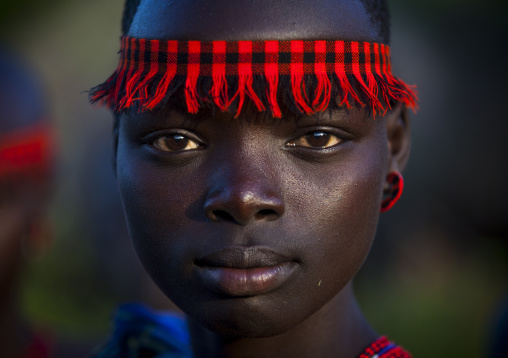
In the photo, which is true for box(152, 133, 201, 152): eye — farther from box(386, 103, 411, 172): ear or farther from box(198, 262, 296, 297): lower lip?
box(386, 103, 411, 172): ear

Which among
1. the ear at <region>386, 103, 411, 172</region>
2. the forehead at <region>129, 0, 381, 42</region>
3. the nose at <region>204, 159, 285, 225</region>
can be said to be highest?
the forehead at <region>129, 0, 381, 42</region>

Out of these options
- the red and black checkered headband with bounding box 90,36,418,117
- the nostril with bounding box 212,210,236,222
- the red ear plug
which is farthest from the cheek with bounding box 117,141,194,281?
the red ear plug

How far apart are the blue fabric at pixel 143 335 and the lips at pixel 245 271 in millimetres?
1005

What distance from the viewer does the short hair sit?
2.15 metres

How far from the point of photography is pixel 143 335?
2.87m

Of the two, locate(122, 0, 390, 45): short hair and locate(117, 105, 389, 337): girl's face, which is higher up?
locate(122, 0, 390, 45): short hair

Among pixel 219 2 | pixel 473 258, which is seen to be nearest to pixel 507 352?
pixel 219 2

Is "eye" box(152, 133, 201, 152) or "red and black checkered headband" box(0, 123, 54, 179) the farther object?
"red and black checkered headband" box(0, 123, 54, 179)

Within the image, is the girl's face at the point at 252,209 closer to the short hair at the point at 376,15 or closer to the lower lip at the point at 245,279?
the lower lip at the point at 245,279

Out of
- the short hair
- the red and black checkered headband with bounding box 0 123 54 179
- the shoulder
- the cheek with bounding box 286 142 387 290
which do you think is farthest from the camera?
the red and black checkered headband with bounding box 0 123 54 179

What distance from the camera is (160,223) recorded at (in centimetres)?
201

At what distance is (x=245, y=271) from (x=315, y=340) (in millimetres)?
519

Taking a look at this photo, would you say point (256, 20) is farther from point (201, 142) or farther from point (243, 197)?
point (243, 197)

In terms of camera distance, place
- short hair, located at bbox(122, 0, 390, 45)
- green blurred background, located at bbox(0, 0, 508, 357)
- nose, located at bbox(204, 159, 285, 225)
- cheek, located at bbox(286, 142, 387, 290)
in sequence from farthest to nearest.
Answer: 1. green blurred background, located at bbox(0, 0, 508, 357)
2. short hair, located at bbox(122, 0, 390, 45)
3. cheek, located at bbox(286, 142, 387, 290)
4. nose, located at bbox(204, 159, 285, 225)
